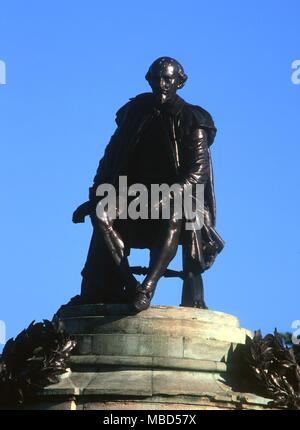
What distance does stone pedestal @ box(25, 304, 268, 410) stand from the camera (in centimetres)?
1331

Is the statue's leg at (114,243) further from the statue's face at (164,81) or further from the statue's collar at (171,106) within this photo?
the statue's face at (164,81)

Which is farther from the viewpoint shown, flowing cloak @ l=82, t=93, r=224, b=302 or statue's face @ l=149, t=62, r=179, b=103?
statue's face @ l=149, t=62, r=179, b=103

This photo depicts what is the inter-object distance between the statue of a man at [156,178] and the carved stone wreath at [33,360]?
1189 mm

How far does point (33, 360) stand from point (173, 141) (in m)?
3.93

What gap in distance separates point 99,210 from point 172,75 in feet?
7.81

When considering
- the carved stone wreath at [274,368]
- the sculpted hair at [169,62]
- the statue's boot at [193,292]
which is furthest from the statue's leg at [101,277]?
the sculpted hair at [169,62]

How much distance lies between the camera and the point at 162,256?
14906mm

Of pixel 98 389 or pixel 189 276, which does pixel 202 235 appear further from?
pixel 98 389

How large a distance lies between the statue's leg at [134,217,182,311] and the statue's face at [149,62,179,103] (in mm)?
2006

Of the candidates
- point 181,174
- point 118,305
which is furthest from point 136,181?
point 118,305

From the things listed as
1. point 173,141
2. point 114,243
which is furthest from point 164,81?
point 114,243

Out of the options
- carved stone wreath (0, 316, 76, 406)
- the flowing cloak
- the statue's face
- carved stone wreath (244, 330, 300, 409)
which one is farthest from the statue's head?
carved stone wreath (0, 316, 76, 406)

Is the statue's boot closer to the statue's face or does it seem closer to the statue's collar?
the statue's collar

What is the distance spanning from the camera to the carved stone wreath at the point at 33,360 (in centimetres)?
1368
